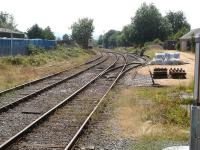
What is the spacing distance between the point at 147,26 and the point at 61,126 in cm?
8365

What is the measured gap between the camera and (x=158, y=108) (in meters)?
14.5

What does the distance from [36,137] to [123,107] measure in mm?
5230

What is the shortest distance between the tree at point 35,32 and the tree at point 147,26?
1835 cm

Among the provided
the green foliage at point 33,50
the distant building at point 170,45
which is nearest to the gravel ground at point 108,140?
the green foliage at point 33,50

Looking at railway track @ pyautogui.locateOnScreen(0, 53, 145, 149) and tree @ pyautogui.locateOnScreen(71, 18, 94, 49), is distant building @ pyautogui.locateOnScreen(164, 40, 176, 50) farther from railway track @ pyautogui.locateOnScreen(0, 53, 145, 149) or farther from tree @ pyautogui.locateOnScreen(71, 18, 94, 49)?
railway track @ pyautogui.locateOnScreen(0, 53, 145, 149)

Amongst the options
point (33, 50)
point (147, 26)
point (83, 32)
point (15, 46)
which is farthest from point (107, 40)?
point (15, 46)

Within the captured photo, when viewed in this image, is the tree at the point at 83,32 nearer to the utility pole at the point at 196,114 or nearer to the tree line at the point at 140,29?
the tree line at the point at 140,29

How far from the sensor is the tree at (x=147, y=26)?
94.2m

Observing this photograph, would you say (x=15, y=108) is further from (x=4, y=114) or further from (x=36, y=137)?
(x=36, y=137)

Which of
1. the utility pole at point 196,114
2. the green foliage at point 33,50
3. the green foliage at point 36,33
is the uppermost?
the green foliage at point 36,33

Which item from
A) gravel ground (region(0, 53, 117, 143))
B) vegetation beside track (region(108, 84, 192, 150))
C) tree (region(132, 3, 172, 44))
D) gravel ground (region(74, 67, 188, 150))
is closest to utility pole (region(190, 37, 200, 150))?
gravel ground (region(74, 67, 188, 150))

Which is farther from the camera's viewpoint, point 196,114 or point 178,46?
point 178,46

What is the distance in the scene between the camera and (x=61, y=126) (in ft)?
39.5

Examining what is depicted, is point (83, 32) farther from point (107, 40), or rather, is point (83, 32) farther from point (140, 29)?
point (107, 40)
